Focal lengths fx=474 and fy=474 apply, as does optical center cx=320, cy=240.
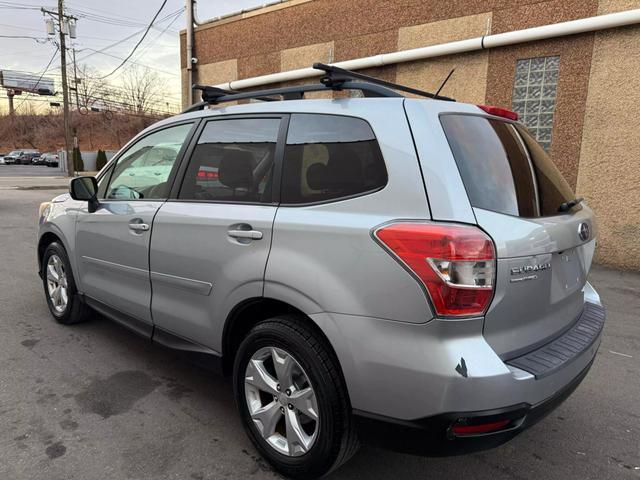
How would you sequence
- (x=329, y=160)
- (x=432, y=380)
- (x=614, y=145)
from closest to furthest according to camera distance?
(x=432, y=380), (x=329, y=160), (x=614, y=145)

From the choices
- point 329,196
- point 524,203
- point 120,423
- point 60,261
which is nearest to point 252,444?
point 120,423

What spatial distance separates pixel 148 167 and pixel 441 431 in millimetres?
2743

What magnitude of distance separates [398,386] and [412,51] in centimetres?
822

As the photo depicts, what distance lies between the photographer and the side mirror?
11.8ft

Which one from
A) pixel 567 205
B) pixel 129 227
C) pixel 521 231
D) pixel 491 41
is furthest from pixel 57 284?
pixel 491 41

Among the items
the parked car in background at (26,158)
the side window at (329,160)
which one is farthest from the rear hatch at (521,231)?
the parked car in background at (26,158)

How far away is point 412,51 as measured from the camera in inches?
349

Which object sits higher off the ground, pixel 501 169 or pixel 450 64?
pixel 450 64

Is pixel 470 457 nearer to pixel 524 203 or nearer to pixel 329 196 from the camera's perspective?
pixel 524 203

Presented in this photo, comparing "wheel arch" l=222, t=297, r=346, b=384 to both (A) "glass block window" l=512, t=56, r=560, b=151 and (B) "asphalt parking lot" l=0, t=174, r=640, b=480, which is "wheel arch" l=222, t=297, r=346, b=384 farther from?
(A) "glass block window" l=512, t=56, r=560, b=151

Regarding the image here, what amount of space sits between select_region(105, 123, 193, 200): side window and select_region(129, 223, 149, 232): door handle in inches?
8.1

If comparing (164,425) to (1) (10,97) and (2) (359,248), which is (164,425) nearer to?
(2) (359,248)

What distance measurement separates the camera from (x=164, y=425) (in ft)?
9.29

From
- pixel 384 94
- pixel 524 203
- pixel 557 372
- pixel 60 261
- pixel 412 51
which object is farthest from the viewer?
pixel 412 51
